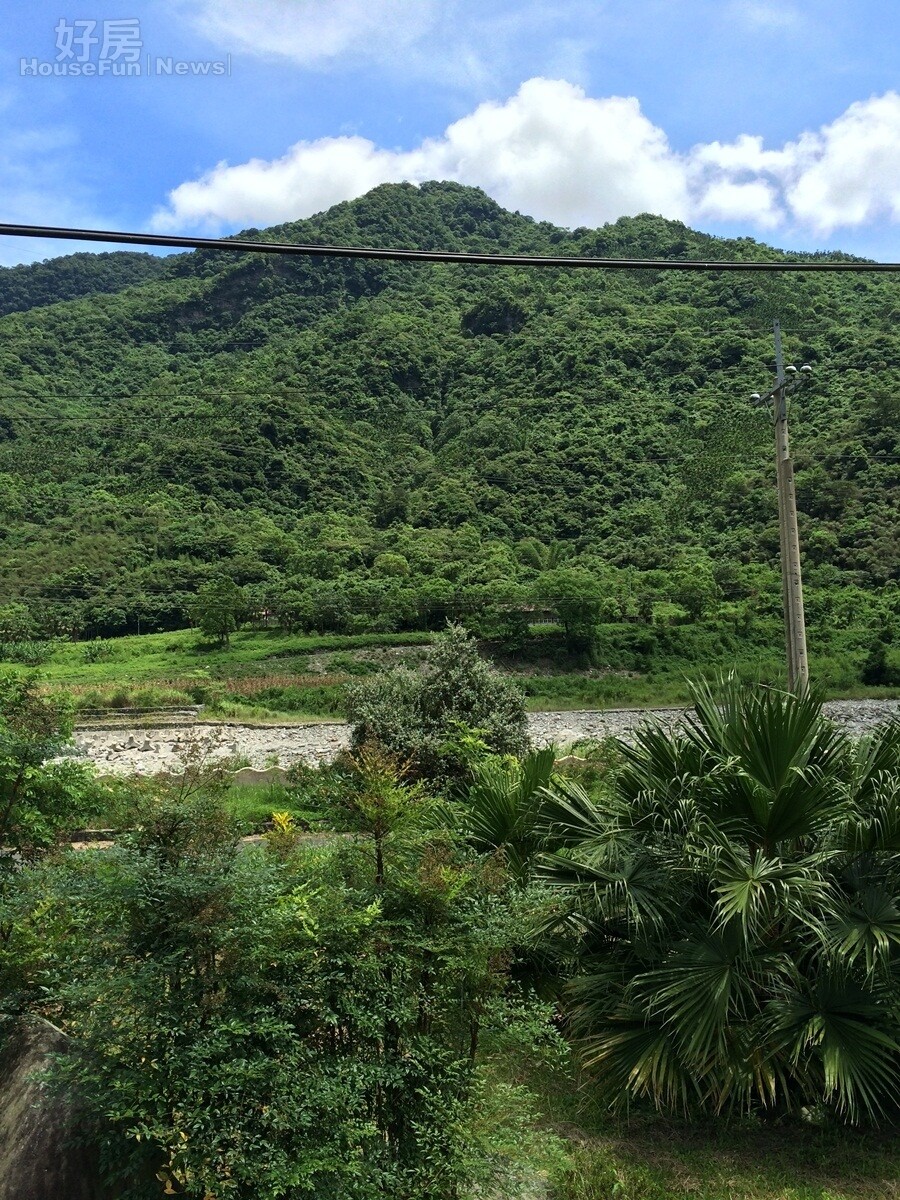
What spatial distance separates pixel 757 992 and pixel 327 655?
4400cm

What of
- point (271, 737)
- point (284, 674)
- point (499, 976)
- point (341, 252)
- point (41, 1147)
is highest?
point (341, 252)

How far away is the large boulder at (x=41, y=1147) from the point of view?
441 cm

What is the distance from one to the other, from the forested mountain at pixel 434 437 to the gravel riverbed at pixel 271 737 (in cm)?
1901

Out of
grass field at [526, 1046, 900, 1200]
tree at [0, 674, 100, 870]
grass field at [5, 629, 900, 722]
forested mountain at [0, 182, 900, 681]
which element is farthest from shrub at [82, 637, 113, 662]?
grass field at [526, 1046, 900, 1200]

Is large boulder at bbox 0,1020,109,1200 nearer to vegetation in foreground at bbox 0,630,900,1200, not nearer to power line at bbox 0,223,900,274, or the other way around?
vegetation in foreground at bbox 0,630,900,1200

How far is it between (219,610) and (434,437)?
170 feet

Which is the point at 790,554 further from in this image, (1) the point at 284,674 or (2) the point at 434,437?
(2) the point at 434,437

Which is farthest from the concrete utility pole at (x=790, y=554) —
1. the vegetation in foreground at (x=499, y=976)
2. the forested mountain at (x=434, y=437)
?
the forested mountain at (x=434, y=437)

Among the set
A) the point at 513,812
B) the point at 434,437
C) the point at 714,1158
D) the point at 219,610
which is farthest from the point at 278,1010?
the point at 434,437

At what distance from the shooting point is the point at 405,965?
4.68 m

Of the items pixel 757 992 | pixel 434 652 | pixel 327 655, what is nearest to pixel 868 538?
pixel 327 655

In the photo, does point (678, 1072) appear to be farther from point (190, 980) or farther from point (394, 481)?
point (394, 481)

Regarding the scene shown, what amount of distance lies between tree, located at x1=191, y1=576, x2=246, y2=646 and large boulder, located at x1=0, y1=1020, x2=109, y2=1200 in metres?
46.9

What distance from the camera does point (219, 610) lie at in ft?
166
